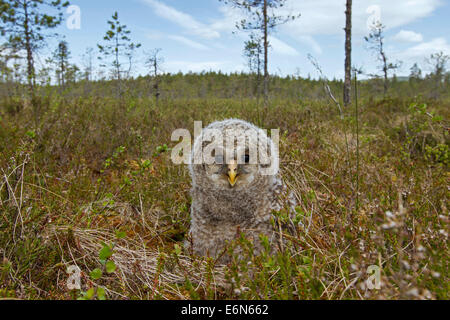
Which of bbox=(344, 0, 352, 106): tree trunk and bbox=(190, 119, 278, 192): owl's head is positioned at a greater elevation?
bbox=(344, 0, 352, 106): tree trunk

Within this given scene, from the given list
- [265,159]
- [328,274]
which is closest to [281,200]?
[265,159]

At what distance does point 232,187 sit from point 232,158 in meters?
0.29

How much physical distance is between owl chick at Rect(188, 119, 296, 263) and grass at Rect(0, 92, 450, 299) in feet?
0.78

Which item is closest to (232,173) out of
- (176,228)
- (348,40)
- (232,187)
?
(232,187)

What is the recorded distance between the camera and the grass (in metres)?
1.92

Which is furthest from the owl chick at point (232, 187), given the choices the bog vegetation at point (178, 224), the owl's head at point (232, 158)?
the bog vegetation at point (178, 224)

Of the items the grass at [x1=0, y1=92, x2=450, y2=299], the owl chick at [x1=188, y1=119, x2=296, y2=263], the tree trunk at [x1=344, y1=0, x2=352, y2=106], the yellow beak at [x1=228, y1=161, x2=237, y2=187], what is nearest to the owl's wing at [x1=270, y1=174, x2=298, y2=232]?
the owl chick at [x1=188, y1=119, x2=296, y2=263]

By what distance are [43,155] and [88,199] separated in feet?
4.53

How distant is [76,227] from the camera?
9.57ft

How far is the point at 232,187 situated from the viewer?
2447mm

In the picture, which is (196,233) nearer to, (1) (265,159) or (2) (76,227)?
(1) (265,159)

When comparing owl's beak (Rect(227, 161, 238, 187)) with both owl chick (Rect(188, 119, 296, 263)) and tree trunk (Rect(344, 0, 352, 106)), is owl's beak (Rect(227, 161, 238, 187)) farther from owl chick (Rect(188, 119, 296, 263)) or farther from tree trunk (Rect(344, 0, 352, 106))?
tree trunk (Rect(344, 0, 352, 106))

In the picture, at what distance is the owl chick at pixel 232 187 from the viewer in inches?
94.8

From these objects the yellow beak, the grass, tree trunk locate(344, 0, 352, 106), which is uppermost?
tree trunk locate(344, 0, 352, 106)
